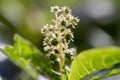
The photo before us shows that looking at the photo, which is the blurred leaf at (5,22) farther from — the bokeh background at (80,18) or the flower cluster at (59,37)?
the flower cluster at (59,37)

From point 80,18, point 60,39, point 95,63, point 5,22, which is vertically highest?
point 80,18

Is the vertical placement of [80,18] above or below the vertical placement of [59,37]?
above

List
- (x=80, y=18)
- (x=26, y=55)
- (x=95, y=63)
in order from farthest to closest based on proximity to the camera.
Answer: (x=80, y=18) → (x=26, y=55) → (x=95, y=63)

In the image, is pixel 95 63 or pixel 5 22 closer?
pixel 95 63

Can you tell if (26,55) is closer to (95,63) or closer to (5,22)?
(95,63)

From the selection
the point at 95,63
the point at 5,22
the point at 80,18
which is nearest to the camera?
the point at 95,63

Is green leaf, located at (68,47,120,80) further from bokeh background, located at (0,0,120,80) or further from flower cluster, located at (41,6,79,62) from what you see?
bokeh background, located at (0,0,120,80)

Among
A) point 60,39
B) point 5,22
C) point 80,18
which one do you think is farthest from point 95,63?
point 80,18

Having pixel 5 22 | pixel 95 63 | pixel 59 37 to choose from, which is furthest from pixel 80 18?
pixel 95 63

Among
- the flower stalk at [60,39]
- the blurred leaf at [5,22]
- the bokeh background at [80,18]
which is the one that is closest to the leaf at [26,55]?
the flower stalk at [60,39]

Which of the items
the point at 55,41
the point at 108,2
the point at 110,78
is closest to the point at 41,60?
the point at 55,41
